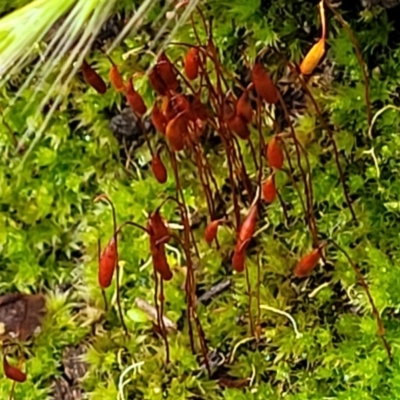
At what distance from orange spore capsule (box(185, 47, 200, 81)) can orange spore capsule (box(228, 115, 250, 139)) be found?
3.6 inches

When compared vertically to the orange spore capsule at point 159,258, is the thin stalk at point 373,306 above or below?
below

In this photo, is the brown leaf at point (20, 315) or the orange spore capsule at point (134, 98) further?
the brown leaf at point (20, 315)

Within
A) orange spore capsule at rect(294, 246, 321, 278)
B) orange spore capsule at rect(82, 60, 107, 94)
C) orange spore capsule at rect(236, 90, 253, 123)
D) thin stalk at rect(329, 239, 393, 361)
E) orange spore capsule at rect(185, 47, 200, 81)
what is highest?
orange spore capsule at rect(82, 60, 107, 94)

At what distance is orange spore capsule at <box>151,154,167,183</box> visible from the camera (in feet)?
3.97

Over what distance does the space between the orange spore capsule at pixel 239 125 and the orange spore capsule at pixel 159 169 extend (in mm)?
122

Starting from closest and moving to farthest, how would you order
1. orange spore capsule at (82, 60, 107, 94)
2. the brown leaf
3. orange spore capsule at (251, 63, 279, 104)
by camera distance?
orange spore capsule at (251, 63, 279, 104), orange spore capsule at (82, 60, 107, 94), the brown leaf

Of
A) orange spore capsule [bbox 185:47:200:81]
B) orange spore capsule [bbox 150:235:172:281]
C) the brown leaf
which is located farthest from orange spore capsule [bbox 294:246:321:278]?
the brown leaf

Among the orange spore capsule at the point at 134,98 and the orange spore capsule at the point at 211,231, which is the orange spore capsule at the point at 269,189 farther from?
the orange spore capsule at the point at 134,98

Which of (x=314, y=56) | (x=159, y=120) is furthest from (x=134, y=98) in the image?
(x=314, y=56)

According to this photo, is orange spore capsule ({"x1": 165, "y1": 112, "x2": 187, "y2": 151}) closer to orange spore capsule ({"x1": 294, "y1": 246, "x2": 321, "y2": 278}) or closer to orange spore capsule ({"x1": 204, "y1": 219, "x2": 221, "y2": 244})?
orange spore capsule ({"x1": 204, "y1": 219, "x2": 221, "y2": 244})

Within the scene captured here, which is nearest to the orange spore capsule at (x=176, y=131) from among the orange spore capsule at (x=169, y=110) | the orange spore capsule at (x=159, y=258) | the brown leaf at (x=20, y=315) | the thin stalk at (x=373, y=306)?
the orange spore capsule at (x=169, y=110)

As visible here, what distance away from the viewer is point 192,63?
1.18 m

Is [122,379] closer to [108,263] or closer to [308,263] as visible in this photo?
[108,263]

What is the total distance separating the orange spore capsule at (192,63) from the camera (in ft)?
3.87
